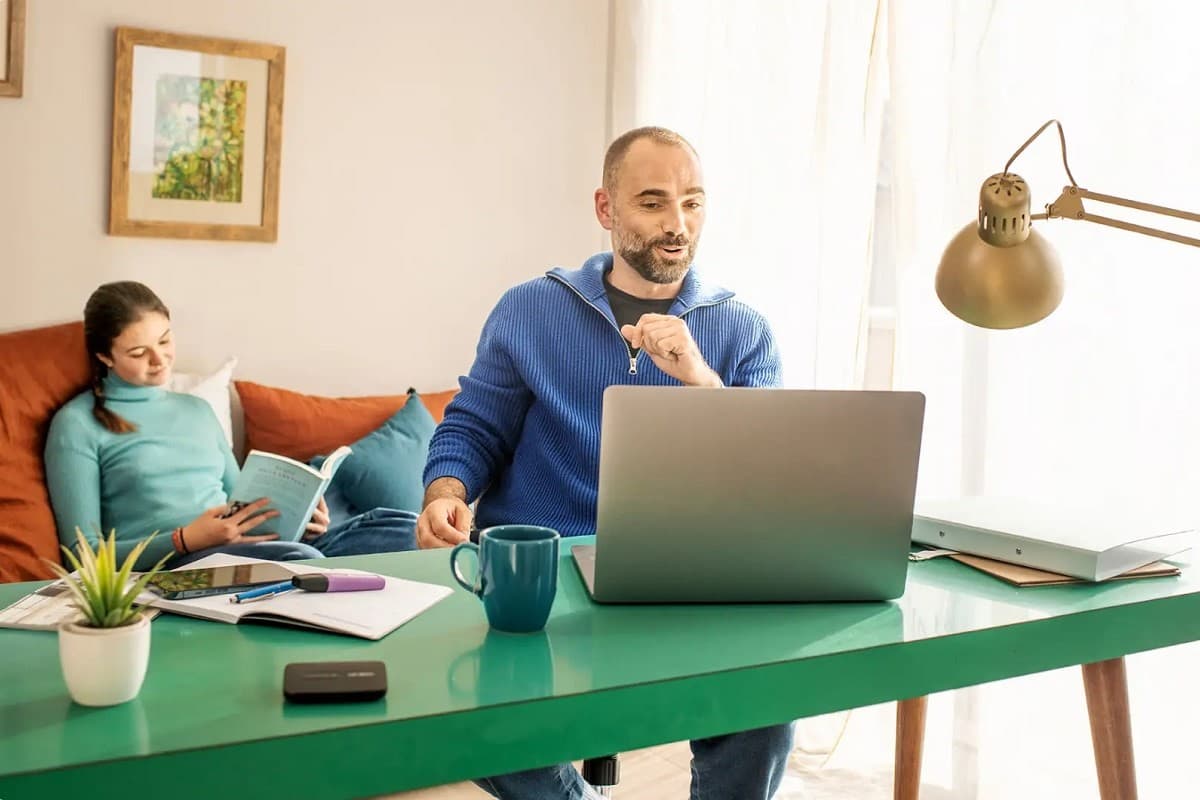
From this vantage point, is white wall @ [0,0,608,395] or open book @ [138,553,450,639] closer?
open book @ [138,553,450,639]

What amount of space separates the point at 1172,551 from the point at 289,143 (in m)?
2.54

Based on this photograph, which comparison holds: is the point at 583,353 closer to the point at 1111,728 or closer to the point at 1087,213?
the point at 1087,213

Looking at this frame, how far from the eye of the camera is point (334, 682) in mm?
902

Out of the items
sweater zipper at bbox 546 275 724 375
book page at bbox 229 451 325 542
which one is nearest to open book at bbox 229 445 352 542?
book page at bbox 229 451 325 542

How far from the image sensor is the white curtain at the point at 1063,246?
1.99 metres

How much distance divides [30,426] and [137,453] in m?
0.26

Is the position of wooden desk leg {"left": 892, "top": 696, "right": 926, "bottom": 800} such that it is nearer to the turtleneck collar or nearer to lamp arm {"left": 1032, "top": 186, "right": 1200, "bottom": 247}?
lamp arm {"left": 1032, "top": 186, "right": 1200, "bottom": 247}

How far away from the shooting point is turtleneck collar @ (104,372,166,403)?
260 centimetres

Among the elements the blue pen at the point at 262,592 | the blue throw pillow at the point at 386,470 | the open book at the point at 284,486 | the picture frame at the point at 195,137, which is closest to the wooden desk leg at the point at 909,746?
the blue pen at the point at 262,592

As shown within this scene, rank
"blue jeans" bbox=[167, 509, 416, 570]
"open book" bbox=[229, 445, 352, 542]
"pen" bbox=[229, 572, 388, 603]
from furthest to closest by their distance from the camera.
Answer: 1. "blue jeans" bbox=[167, 509, 416, 570]
2. "open book" bbox=[229, 445, 352, 542]
3. "pen" bbox=[229, 572, 388, 603]

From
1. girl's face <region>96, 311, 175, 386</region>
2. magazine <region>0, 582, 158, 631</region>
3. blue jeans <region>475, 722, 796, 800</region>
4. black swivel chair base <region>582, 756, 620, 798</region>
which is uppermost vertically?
girl's face <region>96, 311, 175, 386</region>

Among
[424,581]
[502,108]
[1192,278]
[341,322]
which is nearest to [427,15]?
[502,108]

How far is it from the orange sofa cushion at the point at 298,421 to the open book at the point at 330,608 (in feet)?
5.86

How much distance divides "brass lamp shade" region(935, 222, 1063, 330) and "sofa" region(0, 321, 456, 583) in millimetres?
1922
